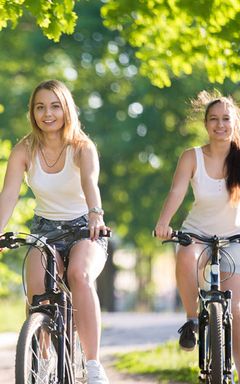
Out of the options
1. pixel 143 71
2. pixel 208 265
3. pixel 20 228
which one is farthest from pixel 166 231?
pixel 20 228

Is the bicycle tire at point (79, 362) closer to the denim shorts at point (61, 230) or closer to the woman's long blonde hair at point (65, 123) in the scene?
the denim shorts at point (61, 230)

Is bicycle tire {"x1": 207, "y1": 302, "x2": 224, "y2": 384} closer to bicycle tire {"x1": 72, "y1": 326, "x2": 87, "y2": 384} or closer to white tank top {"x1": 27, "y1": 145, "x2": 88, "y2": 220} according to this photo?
bicycle tire {"x1": 72, "y1": 326, "x2": 87, "y2": 384}

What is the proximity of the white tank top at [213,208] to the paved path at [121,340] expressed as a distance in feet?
10.7

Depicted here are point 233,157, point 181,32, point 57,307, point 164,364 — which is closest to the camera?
point 57,307

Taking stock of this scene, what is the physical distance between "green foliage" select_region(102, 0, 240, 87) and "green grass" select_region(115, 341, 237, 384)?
9.27 ft

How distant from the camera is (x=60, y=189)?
6.20 m

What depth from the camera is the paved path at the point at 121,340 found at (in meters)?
10.5

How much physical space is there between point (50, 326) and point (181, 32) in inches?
271

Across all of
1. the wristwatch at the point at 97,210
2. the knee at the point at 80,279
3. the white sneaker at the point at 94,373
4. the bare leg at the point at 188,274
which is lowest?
the white sneaker at the point at 94,373

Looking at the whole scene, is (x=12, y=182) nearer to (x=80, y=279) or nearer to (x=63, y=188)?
(x=63, y=188)

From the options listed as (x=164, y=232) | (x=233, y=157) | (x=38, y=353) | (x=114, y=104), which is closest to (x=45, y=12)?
(x=233, y=157)

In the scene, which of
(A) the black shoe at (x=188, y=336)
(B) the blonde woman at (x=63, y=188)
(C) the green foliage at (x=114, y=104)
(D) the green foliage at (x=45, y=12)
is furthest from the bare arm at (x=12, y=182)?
→ (C) the green foliage at (x=114, y=104)

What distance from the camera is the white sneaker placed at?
588 cm

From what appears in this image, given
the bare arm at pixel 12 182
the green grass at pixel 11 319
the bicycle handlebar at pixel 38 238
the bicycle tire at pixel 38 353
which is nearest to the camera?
the bicycle tire at pixel 38 353
